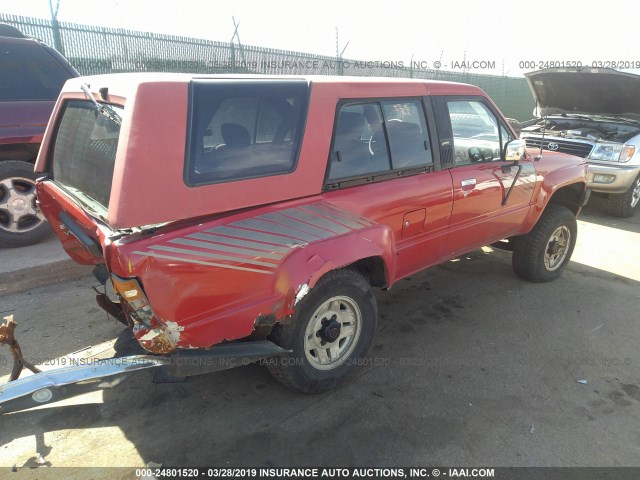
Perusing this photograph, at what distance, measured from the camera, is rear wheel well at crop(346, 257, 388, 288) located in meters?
2.92

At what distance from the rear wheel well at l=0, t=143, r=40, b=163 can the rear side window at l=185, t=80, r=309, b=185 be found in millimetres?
3523

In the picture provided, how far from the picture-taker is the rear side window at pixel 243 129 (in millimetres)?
2143

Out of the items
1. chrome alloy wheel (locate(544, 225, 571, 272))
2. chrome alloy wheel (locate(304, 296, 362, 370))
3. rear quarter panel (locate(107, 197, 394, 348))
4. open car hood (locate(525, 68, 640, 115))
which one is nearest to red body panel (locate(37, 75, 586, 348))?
rear quarter panel (locate(107, 197, 394, 348))

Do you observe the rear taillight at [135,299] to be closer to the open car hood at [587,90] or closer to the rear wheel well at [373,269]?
the rear wheel well at [373,269]

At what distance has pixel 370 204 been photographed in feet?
9.15

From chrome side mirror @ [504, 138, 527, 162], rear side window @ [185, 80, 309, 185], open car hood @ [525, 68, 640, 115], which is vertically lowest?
chrome side mirror @ [504, 138, 527, 162]

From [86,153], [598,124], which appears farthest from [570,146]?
[86,153]

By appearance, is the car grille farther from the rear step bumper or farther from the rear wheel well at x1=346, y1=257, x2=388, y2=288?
the rear step bumper

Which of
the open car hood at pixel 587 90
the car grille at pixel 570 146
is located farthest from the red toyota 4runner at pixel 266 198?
the open car hood at pixel 587 90

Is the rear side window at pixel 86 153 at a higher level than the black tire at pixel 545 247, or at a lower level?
higher

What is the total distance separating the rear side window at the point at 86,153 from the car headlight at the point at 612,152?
7.01 m

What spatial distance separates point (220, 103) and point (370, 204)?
3.56 feet

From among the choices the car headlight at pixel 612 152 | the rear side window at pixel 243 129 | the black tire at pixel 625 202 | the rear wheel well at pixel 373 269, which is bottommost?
the black tire at pixel 625 202

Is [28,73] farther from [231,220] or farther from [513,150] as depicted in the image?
[513,150]
